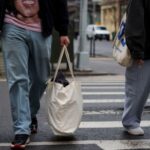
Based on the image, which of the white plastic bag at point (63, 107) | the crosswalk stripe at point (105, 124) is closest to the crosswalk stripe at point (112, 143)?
the white plastic bag at point (63, 107)

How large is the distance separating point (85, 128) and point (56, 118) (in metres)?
0.99

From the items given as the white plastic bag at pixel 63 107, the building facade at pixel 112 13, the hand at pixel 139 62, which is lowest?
the building facade at pixel 112 13

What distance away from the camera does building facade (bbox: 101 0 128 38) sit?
6919 centimetres

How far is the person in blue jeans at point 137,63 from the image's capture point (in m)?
5.60

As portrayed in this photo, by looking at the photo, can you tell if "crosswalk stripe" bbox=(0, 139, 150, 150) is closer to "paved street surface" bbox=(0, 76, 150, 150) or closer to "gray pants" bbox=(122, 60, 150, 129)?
"paved street surface" bbox=(0, 76, 150, 150)

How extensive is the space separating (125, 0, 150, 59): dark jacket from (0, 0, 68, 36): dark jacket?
648 mm

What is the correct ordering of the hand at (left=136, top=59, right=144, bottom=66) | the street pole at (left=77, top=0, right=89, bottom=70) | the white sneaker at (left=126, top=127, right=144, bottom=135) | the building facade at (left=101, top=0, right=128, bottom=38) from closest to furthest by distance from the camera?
the hand at (left=136, top=59, right=144, bottom=66), the white sneaker at (left=126, top=127, right=144, bottom=135), the street pole at (left=77, top=0, right=89, bottom=70), the building facade at (left=101, top=0, right=128, bottom=38)

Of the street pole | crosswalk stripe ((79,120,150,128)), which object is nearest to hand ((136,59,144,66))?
crosswalk stripe ((79,120,150,128))

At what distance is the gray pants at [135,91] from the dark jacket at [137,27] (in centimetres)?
24

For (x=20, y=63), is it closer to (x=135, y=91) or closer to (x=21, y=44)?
(x=21, y=44)

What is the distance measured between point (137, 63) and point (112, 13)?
232 feet

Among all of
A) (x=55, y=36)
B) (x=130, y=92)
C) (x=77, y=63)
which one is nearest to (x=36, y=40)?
(x=130, y=92)

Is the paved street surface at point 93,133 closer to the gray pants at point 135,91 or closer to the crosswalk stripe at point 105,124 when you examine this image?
the crosswalk stripe at point 105,124

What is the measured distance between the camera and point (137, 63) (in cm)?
578
